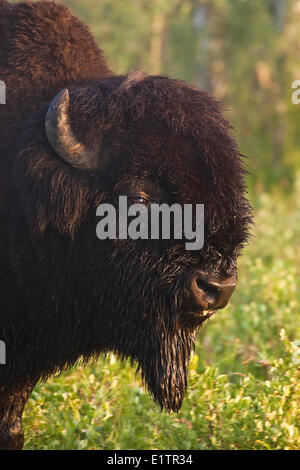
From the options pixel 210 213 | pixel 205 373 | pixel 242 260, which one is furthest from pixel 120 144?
pixel 242 260

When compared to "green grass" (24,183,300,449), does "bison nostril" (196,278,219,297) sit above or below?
above

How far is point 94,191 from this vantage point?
134 inches

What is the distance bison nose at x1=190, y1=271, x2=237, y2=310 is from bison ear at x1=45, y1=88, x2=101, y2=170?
73 centimetres

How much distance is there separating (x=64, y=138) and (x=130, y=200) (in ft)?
1.31

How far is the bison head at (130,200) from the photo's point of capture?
3.22 m

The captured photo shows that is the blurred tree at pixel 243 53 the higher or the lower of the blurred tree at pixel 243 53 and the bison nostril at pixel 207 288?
the higher

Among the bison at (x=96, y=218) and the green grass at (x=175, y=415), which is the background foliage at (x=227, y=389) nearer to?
the green grass at (x=175, y=415)

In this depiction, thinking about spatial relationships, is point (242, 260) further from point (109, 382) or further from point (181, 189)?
point (181, 189)

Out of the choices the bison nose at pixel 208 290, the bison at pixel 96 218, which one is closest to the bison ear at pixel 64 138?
the bison at pixel 96 218

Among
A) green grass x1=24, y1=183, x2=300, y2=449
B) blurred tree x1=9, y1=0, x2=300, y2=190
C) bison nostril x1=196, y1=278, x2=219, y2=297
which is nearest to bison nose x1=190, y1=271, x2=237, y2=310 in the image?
bison nostril x1=196, y1=278, x2=219, y2=297

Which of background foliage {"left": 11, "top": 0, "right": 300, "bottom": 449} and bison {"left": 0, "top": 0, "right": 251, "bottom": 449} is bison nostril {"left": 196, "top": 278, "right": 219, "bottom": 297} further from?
background foliage {"left": 11, "top": 0, "right": 300, "bottom": 449}

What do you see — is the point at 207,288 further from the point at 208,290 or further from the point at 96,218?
the point at 96,218

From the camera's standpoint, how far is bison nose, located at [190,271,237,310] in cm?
317

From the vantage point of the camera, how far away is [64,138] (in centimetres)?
330
